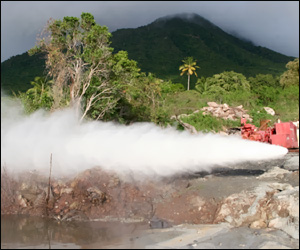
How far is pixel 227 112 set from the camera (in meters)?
37.0

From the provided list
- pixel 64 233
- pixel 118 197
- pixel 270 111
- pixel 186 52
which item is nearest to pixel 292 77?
pixel 270 111

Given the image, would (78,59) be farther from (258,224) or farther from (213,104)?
(213,104)

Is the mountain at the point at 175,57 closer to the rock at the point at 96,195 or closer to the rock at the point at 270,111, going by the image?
the rock at the point at 270,111

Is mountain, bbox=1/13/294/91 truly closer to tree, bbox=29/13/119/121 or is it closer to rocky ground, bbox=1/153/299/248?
tree, bbox=29/13/119/121

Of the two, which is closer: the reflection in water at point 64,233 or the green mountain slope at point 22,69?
the reflection in water at point 64,233

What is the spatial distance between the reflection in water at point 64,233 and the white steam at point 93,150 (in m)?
2.73

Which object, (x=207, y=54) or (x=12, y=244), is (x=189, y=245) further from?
(x=207, y=54)

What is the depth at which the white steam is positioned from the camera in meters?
13.1

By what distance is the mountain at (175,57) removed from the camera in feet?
305

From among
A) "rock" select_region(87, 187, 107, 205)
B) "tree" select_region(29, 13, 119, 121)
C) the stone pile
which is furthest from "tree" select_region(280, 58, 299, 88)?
"rock" select_region(87, 187, 107, 205)

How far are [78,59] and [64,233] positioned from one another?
15.6m

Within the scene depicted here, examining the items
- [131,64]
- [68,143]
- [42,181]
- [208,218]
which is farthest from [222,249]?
[131,64]

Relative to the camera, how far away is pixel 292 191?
10.5 meters

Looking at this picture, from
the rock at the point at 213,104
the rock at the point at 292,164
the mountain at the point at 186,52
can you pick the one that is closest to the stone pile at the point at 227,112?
the rock at the point at 213,104
